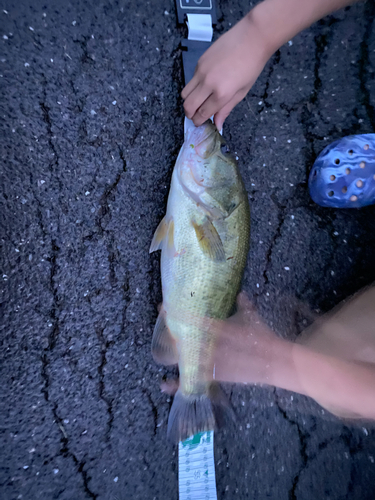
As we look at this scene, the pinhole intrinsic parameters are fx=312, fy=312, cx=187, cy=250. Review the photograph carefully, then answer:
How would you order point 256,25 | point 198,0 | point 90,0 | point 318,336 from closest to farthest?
point 256,25 → point 90,0 → point 198,0 → point 318,336

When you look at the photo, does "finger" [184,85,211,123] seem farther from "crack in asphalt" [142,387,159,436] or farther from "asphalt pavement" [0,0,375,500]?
"crack in asphalt" [142,387,159,436]

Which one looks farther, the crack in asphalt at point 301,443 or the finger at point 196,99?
the crack in asphalt at point 301,443

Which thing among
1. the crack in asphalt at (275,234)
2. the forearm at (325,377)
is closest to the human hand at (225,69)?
the crack in asphalt at (275,234)

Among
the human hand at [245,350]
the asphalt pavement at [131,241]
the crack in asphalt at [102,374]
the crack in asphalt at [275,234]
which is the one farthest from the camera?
the crack in asphalt at [275,234]

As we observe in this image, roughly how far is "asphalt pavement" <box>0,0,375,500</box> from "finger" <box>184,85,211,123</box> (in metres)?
0.25

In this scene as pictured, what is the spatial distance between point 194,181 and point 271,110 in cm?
82

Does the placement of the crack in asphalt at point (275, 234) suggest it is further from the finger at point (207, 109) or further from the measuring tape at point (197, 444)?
the measuring tape at point (197, 444)

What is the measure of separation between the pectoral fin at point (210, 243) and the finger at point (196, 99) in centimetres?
61

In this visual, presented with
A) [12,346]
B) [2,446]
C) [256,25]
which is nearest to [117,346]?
[12,346]

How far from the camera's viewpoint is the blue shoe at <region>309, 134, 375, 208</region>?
1.93 m

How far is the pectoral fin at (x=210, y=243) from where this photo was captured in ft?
5.16

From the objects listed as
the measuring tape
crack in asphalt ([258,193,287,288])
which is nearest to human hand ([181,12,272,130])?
the measuring tape

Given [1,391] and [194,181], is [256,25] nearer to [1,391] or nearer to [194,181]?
[194,181]

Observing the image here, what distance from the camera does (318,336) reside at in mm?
1956
